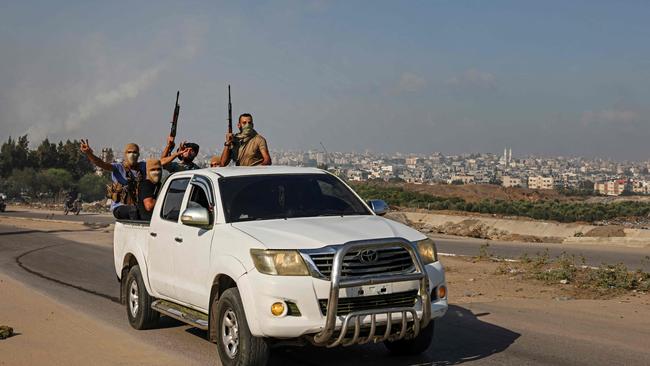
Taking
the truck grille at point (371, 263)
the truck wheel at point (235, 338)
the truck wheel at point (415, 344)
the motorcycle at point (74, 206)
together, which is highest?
the truck grille at point (371, 263)

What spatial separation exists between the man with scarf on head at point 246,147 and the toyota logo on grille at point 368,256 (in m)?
5.63

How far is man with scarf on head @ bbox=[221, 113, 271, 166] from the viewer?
1254 centimetres

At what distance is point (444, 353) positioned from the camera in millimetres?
8320

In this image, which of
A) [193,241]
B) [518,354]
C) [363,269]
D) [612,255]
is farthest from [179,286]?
[612,255]

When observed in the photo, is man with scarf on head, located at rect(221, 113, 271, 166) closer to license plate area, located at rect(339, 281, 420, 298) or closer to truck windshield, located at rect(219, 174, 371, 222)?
truck windshield, located at rect(219, 174, 371, 222)

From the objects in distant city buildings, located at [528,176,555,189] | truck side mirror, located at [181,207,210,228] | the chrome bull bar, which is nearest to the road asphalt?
the chrome bull bar

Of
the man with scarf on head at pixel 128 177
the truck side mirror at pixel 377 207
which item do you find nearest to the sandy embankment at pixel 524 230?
the man with scarf on head at pixel 128 177

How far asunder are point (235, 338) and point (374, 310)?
4.34ft

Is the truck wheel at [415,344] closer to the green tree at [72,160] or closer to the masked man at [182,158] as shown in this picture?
the masked man at [182,158]

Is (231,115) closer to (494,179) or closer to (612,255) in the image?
(612,255)

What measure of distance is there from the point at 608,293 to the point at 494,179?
62.5 meters

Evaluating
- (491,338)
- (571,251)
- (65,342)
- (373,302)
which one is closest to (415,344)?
(373,302)

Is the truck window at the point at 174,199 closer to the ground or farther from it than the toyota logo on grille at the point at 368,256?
farther from it

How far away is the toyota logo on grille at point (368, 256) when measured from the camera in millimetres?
6988
